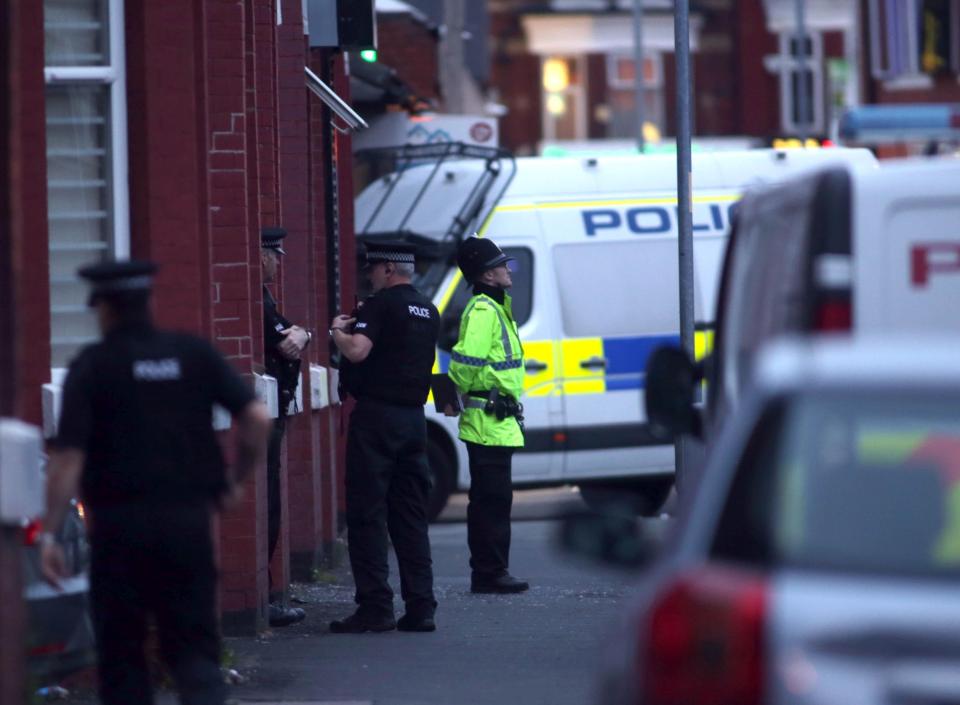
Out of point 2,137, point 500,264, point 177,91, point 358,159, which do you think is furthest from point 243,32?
point 358,159

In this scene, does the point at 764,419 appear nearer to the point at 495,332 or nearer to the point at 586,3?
the point at 495,332

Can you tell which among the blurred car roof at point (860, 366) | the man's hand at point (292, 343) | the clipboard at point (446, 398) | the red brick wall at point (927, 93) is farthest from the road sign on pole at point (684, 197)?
the red brick wall at point (927, 93)

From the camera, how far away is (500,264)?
11.4m

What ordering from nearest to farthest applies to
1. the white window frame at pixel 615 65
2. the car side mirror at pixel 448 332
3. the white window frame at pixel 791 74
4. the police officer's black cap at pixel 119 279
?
the police officer's black cap at pixel 119 279, the car side mirror at pixel 448 332, the white window frame at pixel 791 74, the white window frame at pixel 615 65

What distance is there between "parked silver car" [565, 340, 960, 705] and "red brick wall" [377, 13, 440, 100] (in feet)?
57.7

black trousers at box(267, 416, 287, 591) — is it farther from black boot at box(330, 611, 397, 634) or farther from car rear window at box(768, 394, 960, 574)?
car rear window at box(768, 394, 960, 574)

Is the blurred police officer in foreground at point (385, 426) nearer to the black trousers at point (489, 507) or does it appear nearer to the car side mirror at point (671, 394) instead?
the black trousers at point (489, 507)

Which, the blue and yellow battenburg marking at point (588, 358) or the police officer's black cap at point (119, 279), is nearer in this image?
the police officer's black cap at point (119, 279)

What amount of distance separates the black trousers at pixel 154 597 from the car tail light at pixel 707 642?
2.35 meters

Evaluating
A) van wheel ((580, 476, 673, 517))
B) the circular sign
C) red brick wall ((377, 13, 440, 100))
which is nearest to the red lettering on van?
van wheel ((580, 476, 673, 517))

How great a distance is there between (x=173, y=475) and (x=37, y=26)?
9.64ft

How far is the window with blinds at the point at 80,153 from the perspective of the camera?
8719 millimetres

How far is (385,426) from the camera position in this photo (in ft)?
32.6

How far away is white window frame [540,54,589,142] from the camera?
48750 millimetres
